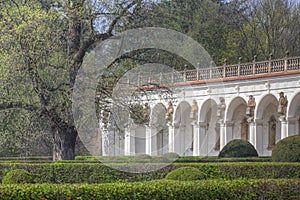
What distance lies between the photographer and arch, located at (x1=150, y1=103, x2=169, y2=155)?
45969mm

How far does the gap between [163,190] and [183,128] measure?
3392cm

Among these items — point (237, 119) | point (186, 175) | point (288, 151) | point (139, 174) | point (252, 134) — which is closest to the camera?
point (186, 175)

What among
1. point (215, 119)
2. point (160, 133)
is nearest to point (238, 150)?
point (215, 119)

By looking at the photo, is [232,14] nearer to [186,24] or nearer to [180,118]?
[186,24]

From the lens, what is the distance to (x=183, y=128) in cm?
4688

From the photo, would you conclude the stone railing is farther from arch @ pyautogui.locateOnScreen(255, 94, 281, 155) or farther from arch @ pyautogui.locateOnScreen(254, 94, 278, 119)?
arch @ pyautogui.locateOnScreen(255, 94, 281, 155)

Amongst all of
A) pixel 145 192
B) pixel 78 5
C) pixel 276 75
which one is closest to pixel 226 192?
pixel 145 192

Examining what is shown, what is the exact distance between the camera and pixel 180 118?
153 ft

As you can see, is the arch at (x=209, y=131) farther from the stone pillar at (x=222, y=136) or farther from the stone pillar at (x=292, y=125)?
the stone pillar at (x=292, y=125)

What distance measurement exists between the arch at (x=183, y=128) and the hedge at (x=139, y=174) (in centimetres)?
2628

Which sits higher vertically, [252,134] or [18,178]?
[252,134]

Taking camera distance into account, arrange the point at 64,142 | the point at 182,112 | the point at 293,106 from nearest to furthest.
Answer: the point at 64,142 < the point at 293,106 < the point at 182,112

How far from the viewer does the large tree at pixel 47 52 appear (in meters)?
21.6

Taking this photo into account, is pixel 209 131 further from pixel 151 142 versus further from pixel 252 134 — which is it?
pixel 252 134
